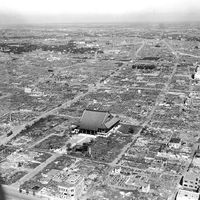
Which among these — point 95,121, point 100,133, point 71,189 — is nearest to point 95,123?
point 95,121

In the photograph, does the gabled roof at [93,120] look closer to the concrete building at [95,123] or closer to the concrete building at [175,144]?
the concrete building at [95,123]

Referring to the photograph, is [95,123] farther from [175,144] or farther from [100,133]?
[175,144]

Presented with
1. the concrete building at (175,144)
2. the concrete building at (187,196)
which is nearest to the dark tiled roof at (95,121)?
the concrete building at (175,144)

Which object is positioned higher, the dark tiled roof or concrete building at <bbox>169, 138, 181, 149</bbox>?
the dark tiled roof

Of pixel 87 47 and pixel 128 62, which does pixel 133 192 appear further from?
pixel 87 47

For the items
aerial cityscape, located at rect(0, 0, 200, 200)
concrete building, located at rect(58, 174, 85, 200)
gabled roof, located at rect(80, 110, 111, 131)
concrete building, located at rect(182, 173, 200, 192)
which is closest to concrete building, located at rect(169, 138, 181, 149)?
aerial cityscape, located at rect(0, 0, 200, 200)

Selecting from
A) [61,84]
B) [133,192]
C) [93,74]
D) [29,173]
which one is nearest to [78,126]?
[29,173]

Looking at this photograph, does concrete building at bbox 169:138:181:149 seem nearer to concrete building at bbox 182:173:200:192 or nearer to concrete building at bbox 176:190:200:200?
concrete building at bbox 182:173:200:192
